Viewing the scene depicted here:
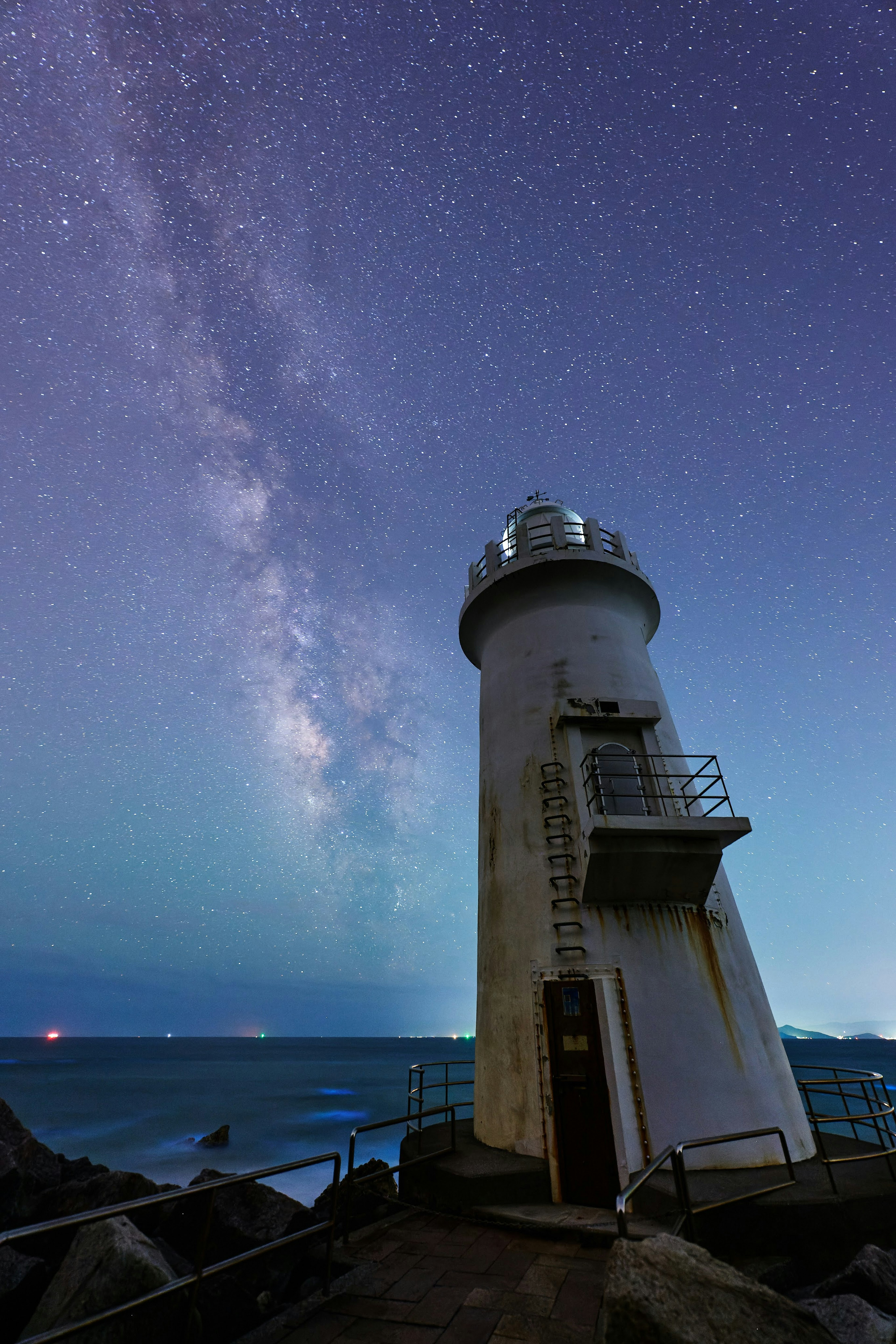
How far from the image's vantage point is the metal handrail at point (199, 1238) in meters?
3.03

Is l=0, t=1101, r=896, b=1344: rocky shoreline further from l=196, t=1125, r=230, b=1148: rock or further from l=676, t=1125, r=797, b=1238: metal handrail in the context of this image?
l=196, t=1125, r=230, b=1148: rock


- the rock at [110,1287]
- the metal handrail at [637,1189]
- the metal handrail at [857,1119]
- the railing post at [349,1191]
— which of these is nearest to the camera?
the metal handrail at [637,1189]

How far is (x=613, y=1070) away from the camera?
24.8 feet

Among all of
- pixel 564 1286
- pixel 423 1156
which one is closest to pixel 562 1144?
pixel 423 1156

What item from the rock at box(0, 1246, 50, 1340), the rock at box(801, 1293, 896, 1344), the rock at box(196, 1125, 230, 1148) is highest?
the rock at box(196, 1125, 230, 1148)

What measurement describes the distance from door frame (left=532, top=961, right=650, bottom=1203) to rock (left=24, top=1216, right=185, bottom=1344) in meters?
4.43

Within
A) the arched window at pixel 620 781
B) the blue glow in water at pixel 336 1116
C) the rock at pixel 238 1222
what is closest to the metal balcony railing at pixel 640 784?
the arched window at pixel 620 781

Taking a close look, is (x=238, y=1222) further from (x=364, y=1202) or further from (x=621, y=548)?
(x=621, y=548)

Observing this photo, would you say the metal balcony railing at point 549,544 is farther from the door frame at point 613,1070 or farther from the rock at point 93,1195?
the rock at point 93,1195

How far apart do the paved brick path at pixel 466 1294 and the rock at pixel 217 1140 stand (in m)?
35.9

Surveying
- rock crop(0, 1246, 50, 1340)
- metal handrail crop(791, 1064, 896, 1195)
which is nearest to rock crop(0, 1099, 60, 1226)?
rock crop(0, 1246, 50, 1340)

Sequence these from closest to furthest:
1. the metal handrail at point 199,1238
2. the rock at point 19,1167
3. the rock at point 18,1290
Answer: the metal handrail at point 199,1238 < the rock at point 18,1290 < the rock at point 19,1167

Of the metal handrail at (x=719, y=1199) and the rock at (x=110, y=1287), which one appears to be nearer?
the metal handrail at (x=719, y=1199)

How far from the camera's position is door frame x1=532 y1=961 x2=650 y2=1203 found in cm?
725
